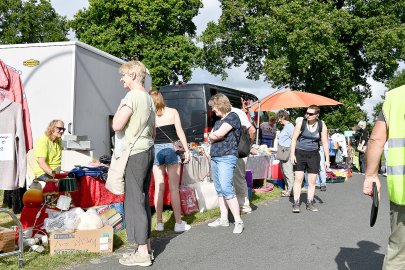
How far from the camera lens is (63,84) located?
328 inches

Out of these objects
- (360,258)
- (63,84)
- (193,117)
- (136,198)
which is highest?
(63,84)

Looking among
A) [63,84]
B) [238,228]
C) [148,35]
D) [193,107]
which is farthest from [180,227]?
[148,35]

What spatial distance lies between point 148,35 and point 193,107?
21.3 m

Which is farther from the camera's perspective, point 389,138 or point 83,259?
point 83,259

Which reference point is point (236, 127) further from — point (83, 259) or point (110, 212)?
point (83, 259)

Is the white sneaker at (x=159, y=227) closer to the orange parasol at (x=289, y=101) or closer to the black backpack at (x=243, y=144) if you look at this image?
the black backpack at (x=243, y=144)

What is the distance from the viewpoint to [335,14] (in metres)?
23.1

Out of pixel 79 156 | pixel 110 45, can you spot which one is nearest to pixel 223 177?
pixel 79 156

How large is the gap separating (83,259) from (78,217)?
1.75ft

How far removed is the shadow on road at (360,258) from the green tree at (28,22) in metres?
33.5

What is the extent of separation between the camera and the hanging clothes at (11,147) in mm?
5004

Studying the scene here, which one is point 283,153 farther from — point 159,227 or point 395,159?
point 395,159

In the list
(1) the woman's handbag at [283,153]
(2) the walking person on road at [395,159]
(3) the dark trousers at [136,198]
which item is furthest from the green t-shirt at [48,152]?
(2) the walking person on road at [395,159]

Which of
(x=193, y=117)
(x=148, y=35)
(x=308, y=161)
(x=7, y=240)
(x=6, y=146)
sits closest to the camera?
(x=7, y=240)
